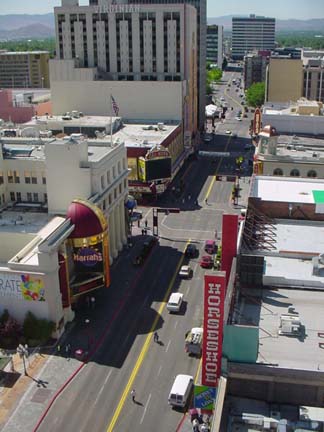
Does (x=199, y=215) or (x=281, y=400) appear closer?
(x=281, y=400)

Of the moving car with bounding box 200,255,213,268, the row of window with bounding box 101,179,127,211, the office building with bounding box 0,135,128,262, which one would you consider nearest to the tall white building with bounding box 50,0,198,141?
the office building with bounding box 0,135,128,262

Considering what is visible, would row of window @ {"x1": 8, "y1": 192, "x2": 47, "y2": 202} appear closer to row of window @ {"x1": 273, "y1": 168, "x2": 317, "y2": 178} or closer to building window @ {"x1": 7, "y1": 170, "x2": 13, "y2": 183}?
building window @ {"x1": 7, "y1": 170, "x2": 13, "y2": 183}

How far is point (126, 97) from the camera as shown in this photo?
162m

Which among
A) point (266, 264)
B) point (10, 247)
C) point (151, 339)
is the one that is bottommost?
point (151, 339)

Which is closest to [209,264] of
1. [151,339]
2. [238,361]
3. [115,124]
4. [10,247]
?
[151,339]

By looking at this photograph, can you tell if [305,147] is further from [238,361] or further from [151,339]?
[238,361]

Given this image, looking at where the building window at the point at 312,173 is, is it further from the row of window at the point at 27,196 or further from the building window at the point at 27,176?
the building window at the point at 27,176

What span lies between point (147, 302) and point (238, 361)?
1612 inches

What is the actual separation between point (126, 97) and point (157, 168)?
130 ft

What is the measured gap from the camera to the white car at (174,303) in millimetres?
79875

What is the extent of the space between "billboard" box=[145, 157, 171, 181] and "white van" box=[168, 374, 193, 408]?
70.5m

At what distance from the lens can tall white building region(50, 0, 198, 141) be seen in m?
161

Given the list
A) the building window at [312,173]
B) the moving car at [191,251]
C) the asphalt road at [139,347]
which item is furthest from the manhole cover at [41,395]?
the building window at [312,173]

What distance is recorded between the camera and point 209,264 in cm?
9438
